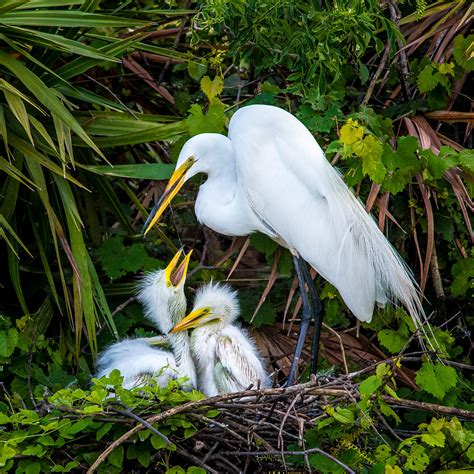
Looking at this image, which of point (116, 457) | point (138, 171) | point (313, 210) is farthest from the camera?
point (138, 171)

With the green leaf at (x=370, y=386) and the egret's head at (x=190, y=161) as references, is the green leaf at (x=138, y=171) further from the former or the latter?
the green leaf at (x=370, y=386)

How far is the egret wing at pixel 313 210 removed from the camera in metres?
4.09

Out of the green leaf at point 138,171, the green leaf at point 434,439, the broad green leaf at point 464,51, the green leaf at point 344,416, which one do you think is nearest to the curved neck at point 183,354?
the green leaf at point 138,171

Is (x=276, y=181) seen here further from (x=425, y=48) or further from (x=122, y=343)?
(x=425, y=48)

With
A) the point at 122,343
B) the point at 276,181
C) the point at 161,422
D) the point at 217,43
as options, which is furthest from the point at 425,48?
the point at 161,422

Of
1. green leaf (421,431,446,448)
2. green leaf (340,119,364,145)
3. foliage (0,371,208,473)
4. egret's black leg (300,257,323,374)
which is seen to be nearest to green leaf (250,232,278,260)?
egret's black leg (300,257,323,374)

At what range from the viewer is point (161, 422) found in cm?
339

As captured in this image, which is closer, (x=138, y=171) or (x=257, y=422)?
(x=257, y=422)

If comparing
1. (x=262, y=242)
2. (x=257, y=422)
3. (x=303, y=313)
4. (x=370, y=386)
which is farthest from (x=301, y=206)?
(x=370, y=386)

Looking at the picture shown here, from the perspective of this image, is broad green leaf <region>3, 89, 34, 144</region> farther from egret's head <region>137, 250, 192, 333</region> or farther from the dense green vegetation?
egret's head <region>137, 250, 192, 333</region>

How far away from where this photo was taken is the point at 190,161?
4.12 meters

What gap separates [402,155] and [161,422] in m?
1.35

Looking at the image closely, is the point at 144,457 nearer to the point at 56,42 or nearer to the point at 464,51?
the point at 56,42

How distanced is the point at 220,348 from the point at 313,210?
60cm
